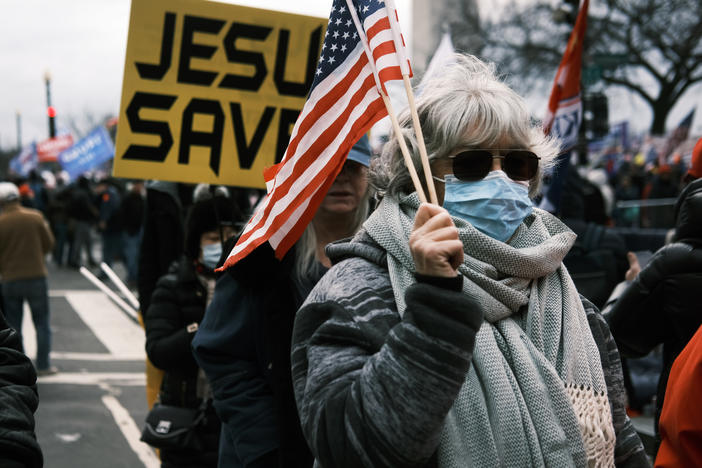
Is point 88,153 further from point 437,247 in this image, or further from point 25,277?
point 437,247

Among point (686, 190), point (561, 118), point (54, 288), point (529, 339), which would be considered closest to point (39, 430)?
point (561, 118)

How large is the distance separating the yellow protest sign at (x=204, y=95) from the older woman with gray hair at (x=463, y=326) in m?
1.64

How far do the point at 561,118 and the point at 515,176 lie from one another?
458 centimetres

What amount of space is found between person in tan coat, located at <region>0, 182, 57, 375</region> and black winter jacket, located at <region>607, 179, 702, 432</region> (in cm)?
736

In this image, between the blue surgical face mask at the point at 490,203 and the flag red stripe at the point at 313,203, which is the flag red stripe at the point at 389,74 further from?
the blue surgical face mask at the point at 490,203

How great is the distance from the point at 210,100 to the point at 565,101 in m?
3.38

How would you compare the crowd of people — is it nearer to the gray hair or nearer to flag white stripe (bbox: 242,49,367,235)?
the gray hair

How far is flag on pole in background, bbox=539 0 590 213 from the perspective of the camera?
20.5ft

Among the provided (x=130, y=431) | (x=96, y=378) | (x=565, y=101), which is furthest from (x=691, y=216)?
(x=96, y=378)

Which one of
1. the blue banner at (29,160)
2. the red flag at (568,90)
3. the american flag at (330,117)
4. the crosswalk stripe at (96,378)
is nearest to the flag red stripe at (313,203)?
the american flag at (330,117)

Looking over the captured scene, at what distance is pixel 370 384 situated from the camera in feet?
5.61

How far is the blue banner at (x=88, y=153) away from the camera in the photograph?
21375 millimetres

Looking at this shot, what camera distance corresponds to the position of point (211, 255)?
4250 mm

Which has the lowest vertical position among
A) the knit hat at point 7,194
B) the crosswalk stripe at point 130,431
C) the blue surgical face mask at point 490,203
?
the crosswalk stripe at point 130,431
